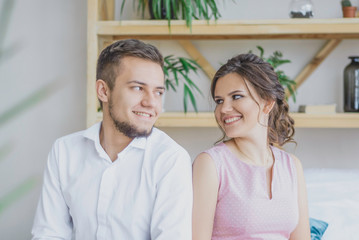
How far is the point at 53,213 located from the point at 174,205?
0.37 meters

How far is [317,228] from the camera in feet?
4.45

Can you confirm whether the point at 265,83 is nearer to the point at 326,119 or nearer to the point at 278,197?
the point at 278,197

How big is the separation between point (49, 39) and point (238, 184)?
5.05 ft

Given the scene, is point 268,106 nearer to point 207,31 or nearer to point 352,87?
point 207,31

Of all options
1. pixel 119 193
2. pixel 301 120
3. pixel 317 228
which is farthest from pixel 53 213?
pixel 301 120

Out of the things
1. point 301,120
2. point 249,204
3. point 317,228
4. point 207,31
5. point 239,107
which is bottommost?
point 317,228

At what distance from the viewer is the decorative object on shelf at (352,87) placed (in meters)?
1.94

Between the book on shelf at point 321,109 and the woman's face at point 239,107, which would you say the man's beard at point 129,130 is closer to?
the woman's face at point 239,107

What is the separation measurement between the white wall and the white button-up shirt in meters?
Answer: 1.04

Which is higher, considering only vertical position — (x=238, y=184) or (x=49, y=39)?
(x=49, y=39)

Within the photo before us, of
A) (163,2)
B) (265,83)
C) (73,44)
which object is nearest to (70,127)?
(73,44)

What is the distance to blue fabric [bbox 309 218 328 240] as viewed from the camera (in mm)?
1329

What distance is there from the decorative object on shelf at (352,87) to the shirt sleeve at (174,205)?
1.15 metres

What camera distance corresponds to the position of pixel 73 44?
2262 millimetres
